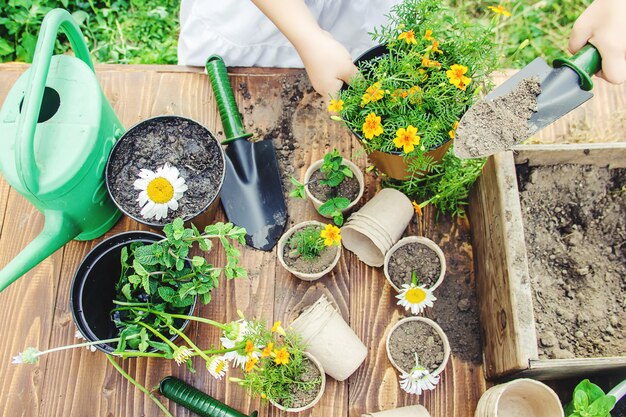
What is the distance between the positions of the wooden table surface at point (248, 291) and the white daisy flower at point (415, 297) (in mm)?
75

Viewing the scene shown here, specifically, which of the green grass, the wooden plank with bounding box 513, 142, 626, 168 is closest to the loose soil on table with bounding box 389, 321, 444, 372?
the wooden plank with bounding box 513, 142, 626, 168

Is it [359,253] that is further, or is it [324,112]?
[324,112]

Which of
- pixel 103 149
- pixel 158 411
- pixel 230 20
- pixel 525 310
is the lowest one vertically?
pixel 158 411

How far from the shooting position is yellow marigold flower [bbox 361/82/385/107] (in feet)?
3.51

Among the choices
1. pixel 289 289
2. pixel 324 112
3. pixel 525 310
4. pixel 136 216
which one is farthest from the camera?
pixel 324 112

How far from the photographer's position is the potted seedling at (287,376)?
3.65 ft

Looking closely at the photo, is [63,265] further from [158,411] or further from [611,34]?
[611,34]

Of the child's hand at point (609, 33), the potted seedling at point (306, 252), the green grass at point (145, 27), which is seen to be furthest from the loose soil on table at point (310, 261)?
the green grass at point (145, 27)

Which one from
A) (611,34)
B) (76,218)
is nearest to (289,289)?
(76,218)

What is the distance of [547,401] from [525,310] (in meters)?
0.19

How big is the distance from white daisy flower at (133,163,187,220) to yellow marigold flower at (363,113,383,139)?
0.40 meters

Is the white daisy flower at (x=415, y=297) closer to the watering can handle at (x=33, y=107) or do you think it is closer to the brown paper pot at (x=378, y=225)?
the brown paper pot at (x=378, y=225)

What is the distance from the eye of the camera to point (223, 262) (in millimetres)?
1293

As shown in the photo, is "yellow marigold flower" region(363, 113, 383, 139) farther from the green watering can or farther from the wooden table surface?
the green watering can
